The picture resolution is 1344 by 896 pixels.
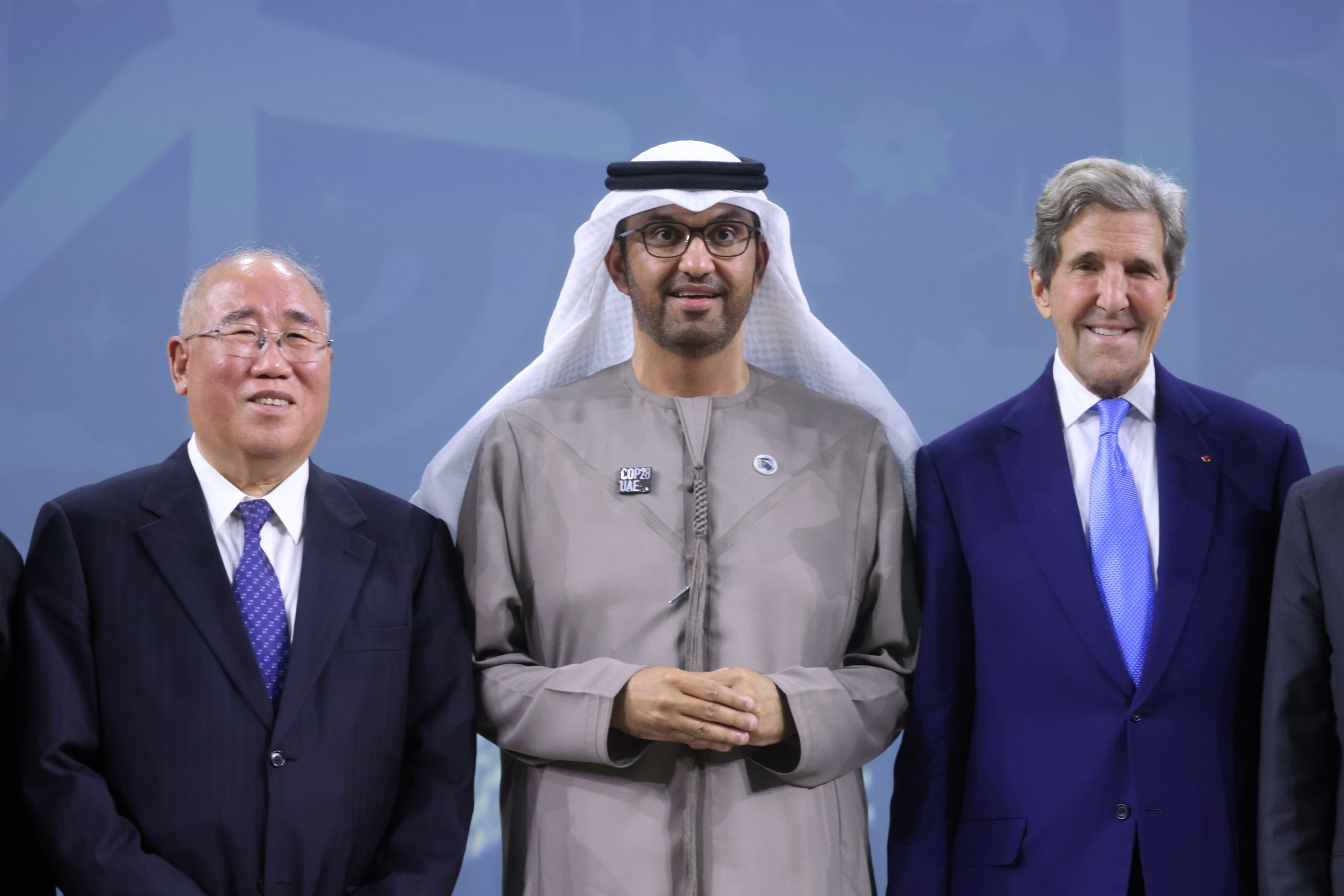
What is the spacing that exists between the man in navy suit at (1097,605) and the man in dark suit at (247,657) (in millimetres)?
876

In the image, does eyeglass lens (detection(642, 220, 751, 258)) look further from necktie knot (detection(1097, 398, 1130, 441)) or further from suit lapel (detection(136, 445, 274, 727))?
suit lapel (detection(136, 445, 274, 727))

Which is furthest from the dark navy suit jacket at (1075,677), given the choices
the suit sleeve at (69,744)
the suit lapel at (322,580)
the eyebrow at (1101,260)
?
the suit sleeve at (69,744)

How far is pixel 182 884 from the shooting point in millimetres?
2109

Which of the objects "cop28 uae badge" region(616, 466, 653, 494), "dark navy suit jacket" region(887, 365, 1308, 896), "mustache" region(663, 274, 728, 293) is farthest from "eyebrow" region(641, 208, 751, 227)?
"dark navy suit jacket" region(887, 365, 1308, 896)

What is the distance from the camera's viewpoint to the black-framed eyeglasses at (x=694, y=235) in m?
2.62

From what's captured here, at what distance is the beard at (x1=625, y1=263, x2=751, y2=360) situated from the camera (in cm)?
259

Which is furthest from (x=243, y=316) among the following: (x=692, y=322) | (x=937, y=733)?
(x=937, y=733)

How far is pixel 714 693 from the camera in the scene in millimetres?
2281

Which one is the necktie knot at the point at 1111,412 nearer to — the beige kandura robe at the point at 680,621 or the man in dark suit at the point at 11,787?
the beige kandura robe at the point at 680,621

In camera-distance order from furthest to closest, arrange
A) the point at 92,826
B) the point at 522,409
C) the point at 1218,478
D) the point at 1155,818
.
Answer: the point at 522,409 < the point at 1218,478 < the point at 1155,818 < the point at 92,826

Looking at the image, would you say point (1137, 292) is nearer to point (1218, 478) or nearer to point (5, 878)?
point (1218, 478)

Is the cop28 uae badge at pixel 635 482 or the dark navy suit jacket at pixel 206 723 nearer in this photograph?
the dark navy suit jacket at pixel 206 723

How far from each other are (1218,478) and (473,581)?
1329mm

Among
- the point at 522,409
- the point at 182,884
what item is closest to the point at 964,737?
the point at 522,409
